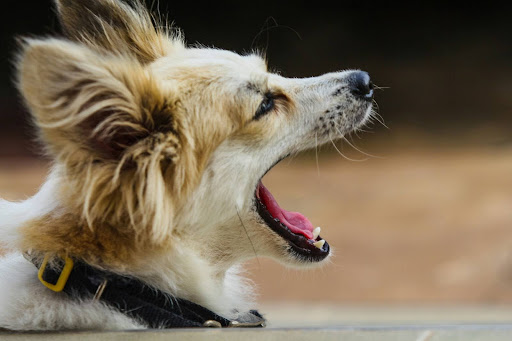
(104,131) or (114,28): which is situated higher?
(114,28)

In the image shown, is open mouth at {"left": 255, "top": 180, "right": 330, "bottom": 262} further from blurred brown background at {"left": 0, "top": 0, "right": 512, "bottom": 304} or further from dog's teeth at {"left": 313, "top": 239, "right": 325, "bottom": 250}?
blurred brown background at {"left": 0, "top": 0, "right": 512, "bottom": 304}

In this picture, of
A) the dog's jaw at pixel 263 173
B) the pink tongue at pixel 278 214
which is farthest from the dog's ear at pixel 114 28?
the pink tongue at pixel 278 214

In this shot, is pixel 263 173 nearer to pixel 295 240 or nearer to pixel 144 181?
pixel 295 240

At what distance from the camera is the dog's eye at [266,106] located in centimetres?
242

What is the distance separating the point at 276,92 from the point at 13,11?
703cm

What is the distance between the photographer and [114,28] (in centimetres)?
255

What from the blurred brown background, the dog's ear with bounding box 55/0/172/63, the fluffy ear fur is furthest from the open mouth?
the blurred brown background

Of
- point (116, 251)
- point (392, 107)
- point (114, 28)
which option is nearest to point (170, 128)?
point (116, 251)

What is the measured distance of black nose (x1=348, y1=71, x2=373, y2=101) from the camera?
270cm

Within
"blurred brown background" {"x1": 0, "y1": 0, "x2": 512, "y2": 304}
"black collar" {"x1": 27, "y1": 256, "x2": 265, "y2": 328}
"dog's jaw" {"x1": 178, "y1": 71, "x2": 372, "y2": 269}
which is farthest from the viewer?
"blurred brown background" {"x1": 0, "y1": 0, "x2": 512, "y2": 304}

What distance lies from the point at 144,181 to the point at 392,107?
7.33m

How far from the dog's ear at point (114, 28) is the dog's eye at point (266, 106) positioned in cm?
42

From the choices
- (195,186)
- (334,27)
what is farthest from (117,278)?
(334,27)

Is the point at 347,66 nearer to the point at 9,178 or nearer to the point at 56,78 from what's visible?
the point at 9,178
